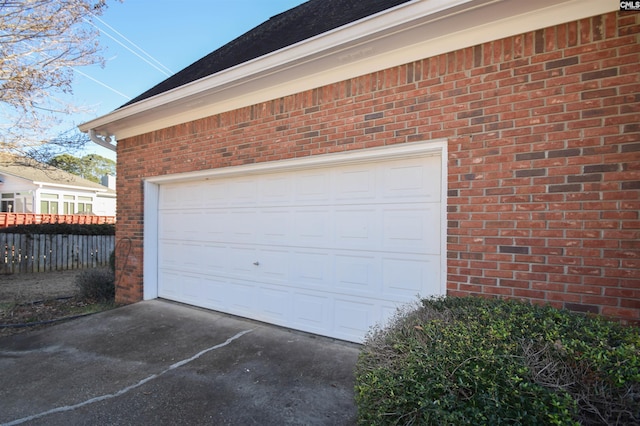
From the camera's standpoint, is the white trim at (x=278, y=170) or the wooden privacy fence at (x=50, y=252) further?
the wooden privacy fence at (x=50, y=252)

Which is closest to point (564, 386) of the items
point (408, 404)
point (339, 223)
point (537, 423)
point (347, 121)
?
point (537, 423)

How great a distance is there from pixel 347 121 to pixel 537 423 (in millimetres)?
3387

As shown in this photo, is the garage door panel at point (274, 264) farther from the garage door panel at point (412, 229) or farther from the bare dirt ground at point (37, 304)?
the bare dirt ground at point (37, 304)

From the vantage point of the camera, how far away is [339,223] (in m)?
4.32

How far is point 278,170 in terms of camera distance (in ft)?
15.9

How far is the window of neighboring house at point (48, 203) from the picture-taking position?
19062 millimetres

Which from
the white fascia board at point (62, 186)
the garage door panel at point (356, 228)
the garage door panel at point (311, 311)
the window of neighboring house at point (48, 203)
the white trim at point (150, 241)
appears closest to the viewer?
the garage door panel at point (356, 228)

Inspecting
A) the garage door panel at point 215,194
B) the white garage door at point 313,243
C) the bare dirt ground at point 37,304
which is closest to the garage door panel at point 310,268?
the white garage door at point 313,243

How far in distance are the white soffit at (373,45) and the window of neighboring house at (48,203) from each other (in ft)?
61.5

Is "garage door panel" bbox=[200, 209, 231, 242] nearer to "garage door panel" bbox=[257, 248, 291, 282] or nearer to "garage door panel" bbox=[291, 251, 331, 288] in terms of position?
"garage door panel" bbox=[257, 248, 291, 282]

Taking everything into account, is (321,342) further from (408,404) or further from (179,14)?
(179,14)

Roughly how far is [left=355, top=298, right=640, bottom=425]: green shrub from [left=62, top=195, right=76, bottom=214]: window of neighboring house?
24.3m

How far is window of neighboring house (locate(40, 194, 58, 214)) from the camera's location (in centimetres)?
1906

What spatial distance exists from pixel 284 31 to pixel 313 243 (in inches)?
159
